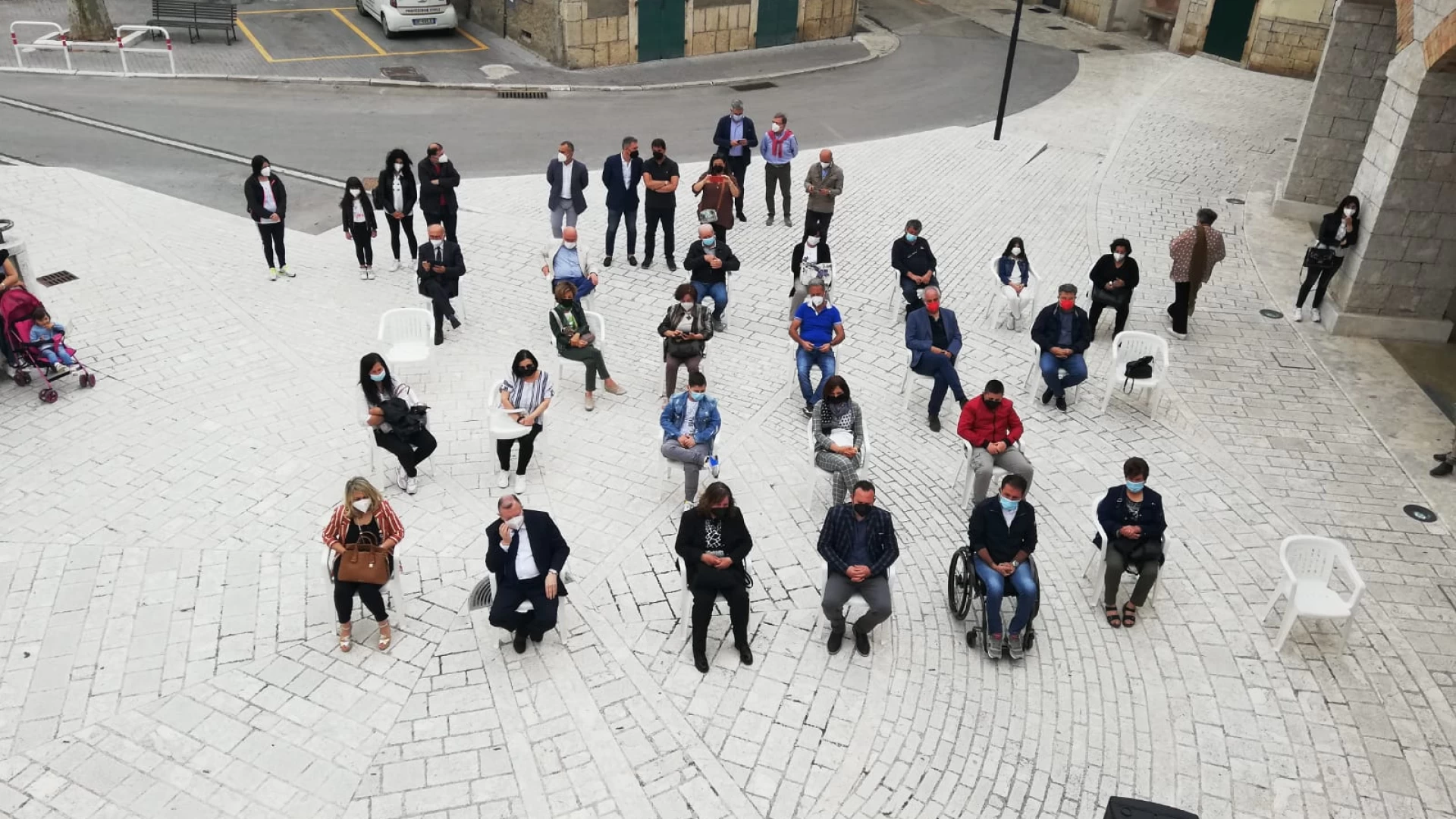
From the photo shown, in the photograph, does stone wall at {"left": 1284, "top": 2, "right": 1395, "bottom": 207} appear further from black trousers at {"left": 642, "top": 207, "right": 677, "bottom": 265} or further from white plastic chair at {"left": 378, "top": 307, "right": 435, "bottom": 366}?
white plastic chair at {"left": 378, "top": 307, "right": 435, "bottom": 366}

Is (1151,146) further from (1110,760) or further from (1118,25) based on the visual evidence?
(1110,760)

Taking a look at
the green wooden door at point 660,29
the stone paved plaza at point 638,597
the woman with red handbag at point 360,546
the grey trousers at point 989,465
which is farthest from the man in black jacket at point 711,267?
the green wooden door at point 660,29

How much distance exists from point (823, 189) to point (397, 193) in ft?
18.9

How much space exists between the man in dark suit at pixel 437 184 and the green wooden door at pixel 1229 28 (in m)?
21.7

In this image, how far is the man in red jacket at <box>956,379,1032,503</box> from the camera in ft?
33.2

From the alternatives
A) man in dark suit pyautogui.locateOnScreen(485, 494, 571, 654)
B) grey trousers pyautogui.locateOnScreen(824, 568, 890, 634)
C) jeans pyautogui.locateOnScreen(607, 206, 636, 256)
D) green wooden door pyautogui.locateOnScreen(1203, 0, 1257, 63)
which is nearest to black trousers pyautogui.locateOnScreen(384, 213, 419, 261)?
jeans pyautogui.locateOnScreen(607, 206, 636, 256)

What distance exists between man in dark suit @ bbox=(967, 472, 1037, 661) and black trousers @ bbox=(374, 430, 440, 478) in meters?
5.07

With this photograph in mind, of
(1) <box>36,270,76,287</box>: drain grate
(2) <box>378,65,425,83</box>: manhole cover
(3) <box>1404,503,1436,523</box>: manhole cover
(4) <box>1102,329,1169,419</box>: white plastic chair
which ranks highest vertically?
(2) <box>378,65,425,83</box>: manhole cover

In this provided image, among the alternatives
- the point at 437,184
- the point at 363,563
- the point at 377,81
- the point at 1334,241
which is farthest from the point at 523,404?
the point at 377,81

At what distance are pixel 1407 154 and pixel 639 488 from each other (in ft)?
34.0

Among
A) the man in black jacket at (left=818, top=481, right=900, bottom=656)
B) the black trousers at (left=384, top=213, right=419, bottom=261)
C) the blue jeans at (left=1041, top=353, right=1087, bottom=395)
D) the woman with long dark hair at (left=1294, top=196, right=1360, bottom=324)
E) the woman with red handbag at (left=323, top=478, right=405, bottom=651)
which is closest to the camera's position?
the woman with red handbag at (left=323, top=478, right=405, bottom=651)

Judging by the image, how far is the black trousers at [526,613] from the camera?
8.12 meters

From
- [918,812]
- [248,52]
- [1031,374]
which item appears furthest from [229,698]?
[248,52]

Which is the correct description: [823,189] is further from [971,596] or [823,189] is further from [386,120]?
[386,120]
